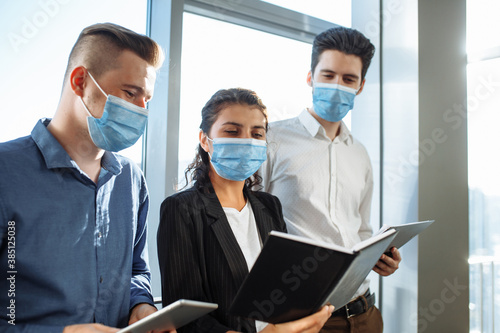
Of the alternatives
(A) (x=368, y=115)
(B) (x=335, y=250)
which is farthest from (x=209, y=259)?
(A) (x=368, y=115)

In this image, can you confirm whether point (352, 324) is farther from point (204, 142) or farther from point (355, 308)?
point (204, 142)

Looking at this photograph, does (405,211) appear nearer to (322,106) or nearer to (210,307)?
(322,106)

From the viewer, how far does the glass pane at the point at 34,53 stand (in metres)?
1.47

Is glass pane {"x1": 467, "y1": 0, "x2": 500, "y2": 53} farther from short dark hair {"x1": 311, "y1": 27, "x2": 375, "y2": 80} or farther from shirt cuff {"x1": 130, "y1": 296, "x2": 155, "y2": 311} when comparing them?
shirt cuff {"x1": 130, "y1": 296, "x2": 155, "y2": 311}

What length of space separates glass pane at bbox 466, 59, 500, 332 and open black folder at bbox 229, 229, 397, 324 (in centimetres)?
239

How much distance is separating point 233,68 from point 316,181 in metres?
0.86

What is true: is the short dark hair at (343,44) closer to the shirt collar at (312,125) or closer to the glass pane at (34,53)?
the shirt collar at (312,125)

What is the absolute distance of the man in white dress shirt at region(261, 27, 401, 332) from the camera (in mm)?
1573

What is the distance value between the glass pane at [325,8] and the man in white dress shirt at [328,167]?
0.74 meters

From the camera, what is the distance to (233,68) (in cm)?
211

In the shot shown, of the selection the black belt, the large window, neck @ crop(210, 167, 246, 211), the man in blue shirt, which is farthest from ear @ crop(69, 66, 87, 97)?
the large window

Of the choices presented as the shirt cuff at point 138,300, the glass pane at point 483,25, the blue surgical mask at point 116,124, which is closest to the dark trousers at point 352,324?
the shirt cuff at point 138,300

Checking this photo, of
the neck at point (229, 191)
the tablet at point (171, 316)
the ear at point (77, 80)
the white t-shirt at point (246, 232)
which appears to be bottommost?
the tablet at point (171, 316)

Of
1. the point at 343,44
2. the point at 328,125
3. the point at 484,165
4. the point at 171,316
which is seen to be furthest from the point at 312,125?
the point at 484,165
